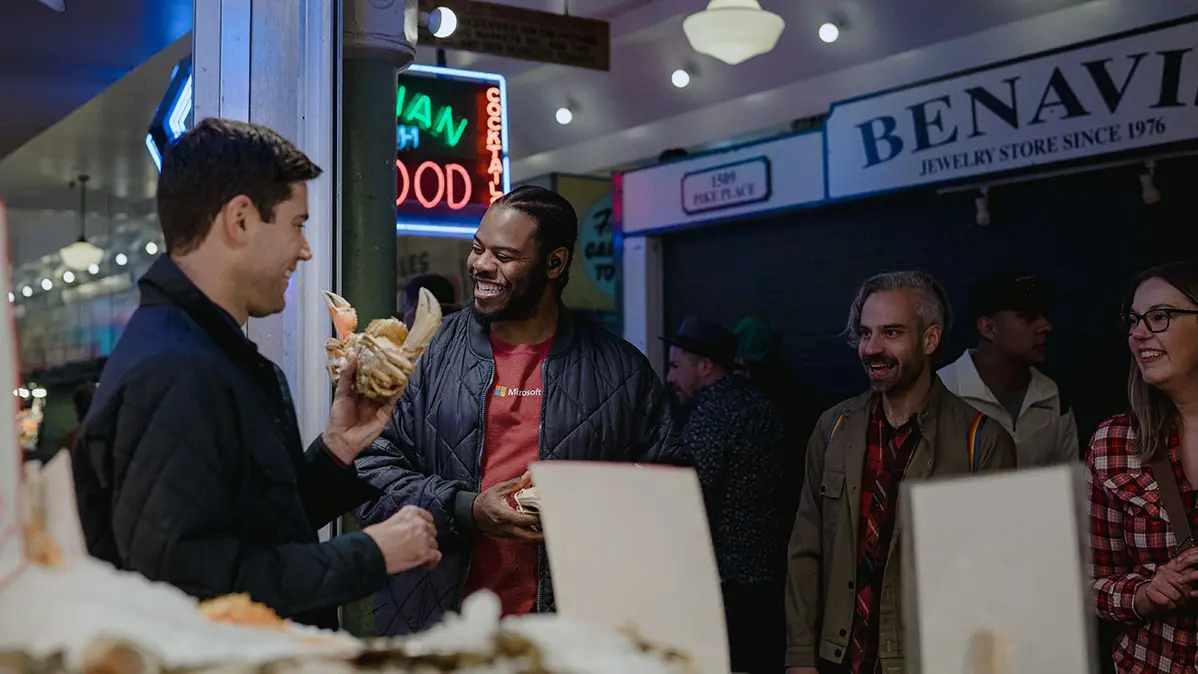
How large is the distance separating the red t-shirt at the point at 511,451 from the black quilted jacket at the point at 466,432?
0.12 ft

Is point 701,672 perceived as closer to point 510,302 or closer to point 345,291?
point 510,302

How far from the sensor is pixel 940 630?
3.63 feet

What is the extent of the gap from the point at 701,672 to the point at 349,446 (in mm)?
1069

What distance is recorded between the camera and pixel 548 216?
3143mm

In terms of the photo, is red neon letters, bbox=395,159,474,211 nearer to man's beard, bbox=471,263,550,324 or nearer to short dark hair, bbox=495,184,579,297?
short dark hair, bbox=495,184,579,297

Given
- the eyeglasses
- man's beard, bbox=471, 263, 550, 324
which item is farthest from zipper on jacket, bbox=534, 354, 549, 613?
the eyeglasses

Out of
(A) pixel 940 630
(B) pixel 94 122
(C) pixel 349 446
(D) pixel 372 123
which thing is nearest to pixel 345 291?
(D) pixel 372 123

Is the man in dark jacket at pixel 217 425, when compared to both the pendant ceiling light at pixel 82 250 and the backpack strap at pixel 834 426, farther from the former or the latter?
the pendant ceiling light at pixel 82 250

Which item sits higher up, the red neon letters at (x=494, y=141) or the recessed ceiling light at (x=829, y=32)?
the recessed ceiling light at (x=829, y=32)

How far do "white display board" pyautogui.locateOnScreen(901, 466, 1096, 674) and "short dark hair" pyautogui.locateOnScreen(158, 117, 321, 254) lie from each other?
42.5 inches

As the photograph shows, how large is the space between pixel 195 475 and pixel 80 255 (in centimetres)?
296

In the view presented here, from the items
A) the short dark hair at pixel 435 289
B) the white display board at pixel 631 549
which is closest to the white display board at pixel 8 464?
the white display board at pixel 631 549

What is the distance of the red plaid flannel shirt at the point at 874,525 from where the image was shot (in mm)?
3156

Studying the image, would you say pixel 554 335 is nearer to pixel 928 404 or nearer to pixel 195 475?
pixel 928 404
